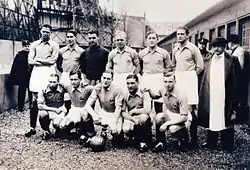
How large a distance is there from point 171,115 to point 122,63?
0.35 metres

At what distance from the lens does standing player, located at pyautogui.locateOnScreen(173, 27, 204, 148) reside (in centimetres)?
203

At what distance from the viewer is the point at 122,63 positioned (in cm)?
220

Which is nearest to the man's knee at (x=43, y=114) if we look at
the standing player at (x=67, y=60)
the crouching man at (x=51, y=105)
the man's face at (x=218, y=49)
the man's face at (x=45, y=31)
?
the crouching man at (x=51, y=105)

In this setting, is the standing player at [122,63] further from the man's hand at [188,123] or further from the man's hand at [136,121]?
the man's hand at [188,123]

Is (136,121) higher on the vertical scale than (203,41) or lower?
lower

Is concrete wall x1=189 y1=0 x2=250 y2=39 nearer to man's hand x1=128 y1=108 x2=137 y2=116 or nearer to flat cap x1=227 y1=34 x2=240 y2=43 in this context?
flat cap x1=227 y1=34 x2=240 y2=43

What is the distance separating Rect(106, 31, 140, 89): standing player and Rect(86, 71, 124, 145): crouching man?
0.10 feet

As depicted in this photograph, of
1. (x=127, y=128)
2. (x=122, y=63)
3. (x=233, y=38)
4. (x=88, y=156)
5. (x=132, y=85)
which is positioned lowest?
(x=88, y=156)

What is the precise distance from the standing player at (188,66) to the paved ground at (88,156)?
0.19m

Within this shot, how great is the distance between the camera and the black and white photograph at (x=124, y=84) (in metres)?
1.96

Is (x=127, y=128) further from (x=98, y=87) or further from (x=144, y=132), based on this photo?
(x=98, y=87)

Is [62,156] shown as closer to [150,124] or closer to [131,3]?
[150,124]

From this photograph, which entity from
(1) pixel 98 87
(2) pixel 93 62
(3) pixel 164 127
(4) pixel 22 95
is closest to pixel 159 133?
(3) pixel 164 127

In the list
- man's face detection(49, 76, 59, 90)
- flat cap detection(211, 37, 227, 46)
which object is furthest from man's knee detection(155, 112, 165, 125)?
man's face detection(49, 76, 59, 90)
